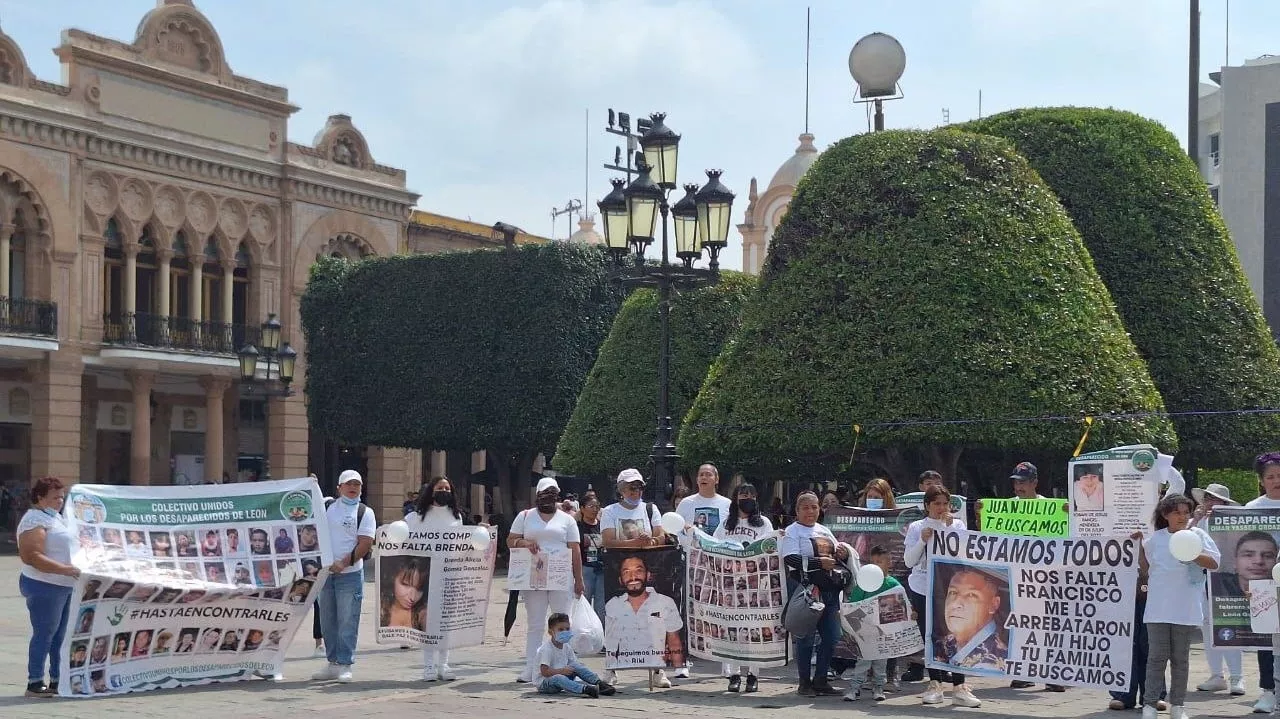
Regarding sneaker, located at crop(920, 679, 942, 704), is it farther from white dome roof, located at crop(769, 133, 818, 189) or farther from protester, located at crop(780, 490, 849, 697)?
white dome roof, located at crop(769, 133, 818, 189)

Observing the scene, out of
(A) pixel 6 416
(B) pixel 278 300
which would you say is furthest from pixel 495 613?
(B) pixel 278 300

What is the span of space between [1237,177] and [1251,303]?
2536 centimetres

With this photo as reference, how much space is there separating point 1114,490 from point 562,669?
4833 mm

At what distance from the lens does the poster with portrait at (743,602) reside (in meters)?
11.8

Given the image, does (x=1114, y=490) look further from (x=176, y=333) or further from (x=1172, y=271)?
(x=176, y=333)

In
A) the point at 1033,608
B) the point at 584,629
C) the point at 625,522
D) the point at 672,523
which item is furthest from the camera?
the point at 625,522

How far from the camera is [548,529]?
12250 millimetres

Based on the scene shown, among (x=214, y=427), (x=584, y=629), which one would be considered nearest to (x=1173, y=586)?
(x=584, y=629)

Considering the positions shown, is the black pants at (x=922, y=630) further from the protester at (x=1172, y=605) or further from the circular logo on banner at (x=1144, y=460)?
the circular logo on banner at (x=1144, y=460)

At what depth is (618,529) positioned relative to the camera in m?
12.5

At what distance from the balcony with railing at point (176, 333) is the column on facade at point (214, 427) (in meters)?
0.87

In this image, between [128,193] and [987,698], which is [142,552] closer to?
[987,698]

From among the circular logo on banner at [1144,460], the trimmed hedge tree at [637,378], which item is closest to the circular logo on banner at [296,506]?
the circular logo on banner at [1144,460]

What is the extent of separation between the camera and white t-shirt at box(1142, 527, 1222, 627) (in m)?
10.0
